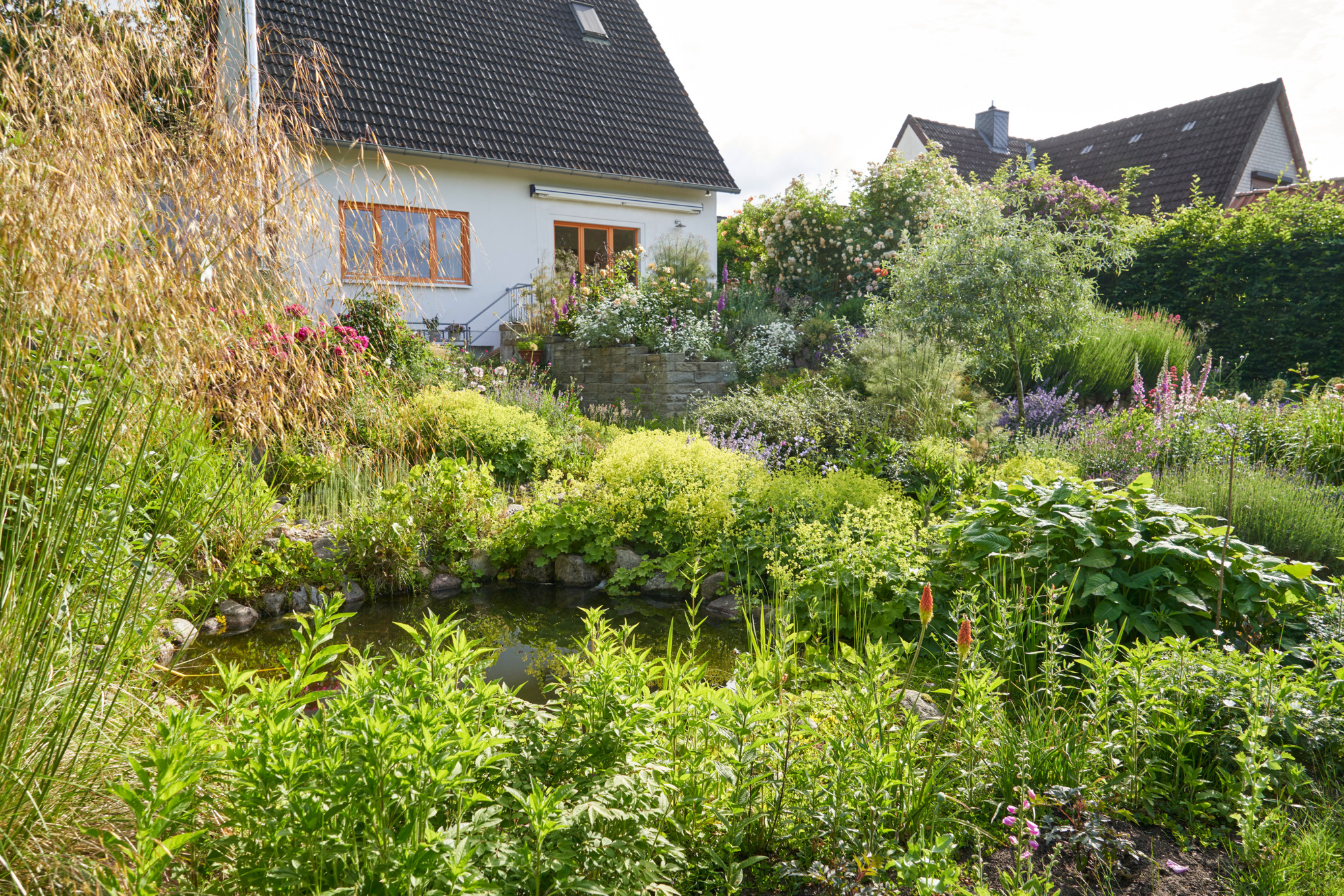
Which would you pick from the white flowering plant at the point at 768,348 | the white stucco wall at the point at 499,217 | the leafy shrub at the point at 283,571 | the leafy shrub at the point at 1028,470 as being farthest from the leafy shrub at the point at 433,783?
the white stucco wall at the point at 499,217

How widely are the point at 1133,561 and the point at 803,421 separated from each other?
152 inches

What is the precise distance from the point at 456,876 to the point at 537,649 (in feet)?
9.80

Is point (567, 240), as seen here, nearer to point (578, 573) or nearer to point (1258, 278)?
point (578, 573)

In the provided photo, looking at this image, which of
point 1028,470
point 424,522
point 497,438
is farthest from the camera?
point 497,438

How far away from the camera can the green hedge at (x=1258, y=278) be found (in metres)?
11.0

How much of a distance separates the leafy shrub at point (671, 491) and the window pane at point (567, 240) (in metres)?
8.56

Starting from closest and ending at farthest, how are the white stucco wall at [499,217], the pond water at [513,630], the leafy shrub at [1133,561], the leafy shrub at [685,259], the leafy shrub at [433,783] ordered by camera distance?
the leafy shrub at [433,783] → the leafy shrub at [1133,561] → the pond water at [513,630] → the white stucco wall at [499,217] → the leafy shrub at [685,259]

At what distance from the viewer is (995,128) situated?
22781 millimetres

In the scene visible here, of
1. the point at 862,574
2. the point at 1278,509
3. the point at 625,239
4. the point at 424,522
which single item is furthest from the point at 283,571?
the point at 625,239

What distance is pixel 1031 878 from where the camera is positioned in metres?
1.58

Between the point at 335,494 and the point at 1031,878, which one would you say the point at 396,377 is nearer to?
the point at 335,494

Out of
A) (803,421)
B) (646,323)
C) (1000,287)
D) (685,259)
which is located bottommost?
(803,421)

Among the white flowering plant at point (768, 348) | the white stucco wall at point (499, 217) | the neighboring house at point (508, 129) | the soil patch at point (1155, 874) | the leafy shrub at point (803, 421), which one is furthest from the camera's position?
the white stucco wall at point (499, 217)

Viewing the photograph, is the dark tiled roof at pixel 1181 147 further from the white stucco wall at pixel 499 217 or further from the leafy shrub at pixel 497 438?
the leafy shrub at pixel 497 438
